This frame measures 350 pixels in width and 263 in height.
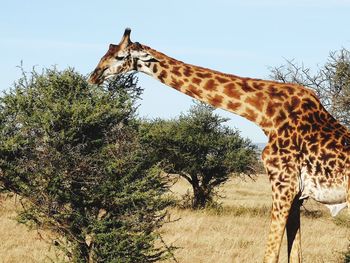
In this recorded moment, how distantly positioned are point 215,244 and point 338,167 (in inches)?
460

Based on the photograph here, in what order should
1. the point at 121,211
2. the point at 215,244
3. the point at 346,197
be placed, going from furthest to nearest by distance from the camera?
1. the point at 215,244
2. the point at 121,211
3. the point at 346,197

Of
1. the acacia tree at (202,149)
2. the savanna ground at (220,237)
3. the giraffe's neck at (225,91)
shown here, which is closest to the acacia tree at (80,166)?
the savanna ground at (220,237)

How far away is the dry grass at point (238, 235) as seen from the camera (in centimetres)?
1552

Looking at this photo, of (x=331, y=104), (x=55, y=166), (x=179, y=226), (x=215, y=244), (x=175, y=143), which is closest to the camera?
(x=55, y=166)

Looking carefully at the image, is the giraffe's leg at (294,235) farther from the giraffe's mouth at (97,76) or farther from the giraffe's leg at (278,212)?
the giraffe's mouth at (97,76)

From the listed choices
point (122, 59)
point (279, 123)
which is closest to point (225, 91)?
point (279, 123)

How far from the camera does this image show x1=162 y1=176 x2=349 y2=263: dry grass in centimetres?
1552

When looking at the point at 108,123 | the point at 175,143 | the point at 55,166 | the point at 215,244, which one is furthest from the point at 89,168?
the point at 175,143

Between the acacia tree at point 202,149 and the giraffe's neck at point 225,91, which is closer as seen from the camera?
the giraffe's neck at point 225,91

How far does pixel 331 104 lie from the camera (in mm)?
13758

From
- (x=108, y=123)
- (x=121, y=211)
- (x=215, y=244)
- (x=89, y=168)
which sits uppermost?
(x=108, y=123)

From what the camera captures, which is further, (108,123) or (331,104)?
(331,104)

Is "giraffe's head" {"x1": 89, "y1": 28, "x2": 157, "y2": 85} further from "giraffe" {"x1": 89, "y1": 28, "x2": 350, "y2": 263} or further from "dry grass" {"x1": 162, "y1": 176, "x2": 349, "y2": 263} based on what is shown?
"dry grass" {"x1": 162, "y1": 176, "x2": 349, "y2": 263}

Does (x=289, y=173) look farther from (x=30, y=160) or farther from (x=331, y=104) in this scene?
(x=331, y=104)
